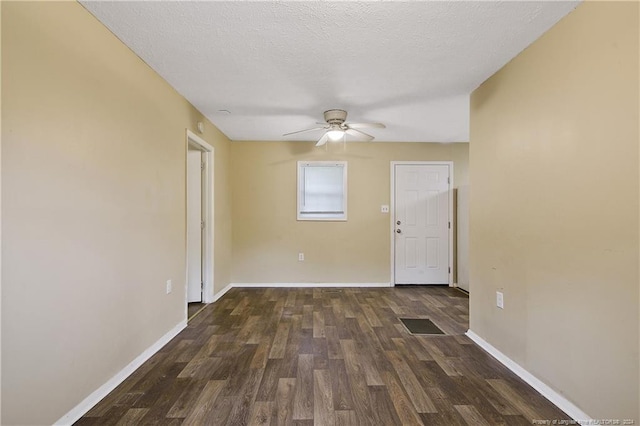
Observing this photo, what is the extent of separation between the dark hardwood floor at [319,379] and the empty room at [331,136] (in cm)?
2

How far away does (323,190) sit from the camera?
466cm

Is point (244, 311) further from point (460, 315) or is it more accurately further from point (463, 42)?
point (463, 42)

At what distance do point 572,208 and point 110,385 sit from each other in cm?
294

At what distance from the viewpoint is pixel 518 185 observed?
2082 mm

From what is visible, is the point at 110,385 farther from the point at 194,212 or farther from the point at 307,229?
the point at 307,229

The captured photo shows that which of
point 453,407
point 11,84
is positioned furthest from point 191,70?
point 453,407

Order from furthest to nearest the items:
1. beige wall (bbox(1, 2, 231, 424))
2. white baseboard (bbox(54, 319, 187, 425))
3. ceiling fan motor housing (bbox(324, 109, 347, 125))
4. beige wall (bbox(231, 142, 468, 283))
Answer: beige wall (bbox(231, 142, 468, 283))
ceiling fan motor housing (bbox(324, 109, 347, 125))
white baseboard (bbox(54, 319, 187, 425))
beige wall (bbox(1, 2, 231, 424))

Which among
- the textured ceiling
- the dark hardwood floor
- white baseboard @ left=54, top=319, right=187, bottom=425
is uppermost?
the textured ceiling

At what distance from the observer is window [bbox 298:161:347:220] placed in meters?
4.63

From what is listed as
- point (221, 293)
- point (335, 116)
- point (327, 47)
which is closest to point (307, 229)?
point (221, 293)

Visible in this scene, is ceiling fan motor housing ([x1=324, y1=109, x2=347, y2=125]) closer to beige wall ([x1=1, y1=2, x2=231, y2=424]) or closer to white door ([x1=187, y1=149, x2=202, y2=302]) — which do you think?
beige wall ([x1=1, y1=2, x2=231, y2=424])

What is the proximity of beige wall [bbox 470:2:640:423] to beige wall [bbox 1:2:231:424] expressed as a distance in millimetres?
2700

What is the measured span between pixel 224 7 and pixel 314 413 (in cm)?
229

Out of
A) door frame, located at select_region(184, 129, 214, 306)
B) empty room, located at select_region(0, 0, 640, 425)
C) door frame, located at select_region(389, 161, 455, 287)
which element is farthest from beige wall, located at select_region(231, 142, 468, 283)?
empty room, located at select_region(0, 0, 640, 425)
